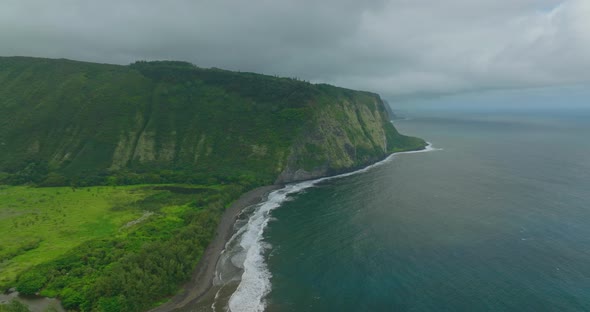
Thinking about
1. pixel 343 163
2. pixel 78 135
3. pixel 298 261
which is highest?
pixel 78 135

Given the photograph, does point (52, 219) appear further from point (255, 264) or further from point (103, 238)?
point (255, 264)

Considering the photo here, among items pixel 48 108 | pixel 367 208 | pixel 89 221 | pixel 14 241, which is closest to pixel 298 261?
pixel 367 208

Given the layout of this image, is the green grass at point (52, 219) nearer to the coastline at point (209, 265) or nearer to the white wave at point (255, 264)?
the coastline at point (209, 265)

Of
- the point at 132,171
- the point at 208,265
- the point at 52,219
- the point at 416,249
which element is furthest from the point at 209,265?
the point at 132,171

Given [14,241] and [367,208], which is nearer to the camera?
[14,241]

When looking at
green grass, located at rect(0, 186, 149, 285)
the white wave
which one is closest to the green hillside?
green grass, located at rect(0, 186, 149, 285)

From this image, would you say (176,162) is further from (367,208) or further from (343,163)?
(367,208)

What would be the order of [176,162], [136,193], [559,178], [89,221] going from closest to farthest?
[89,221], [136,193], [559,178], [176,162]
